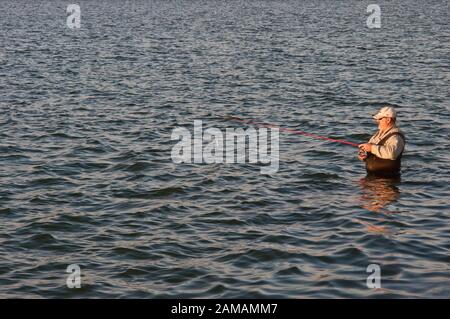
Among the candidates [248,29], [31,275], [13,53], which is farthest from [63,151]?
[248,29]

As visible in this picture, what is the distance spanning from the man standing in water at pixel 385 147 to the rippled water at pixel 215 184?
522 mm

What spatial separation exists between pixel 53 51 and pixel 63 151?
2631cm

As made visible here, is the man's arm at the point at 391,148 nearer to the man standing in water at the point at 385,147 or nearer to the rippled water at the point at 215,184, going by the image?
the man standing in water at the point at 385,147

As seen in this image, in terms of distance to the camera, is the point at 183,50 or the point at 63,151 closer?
the point at 63,151

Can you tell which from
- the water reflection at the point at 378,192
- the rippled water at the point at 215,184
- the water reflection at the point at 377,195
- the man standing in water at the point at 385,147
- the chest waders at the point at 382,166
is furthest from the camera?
the chest waders at the point at 382,166

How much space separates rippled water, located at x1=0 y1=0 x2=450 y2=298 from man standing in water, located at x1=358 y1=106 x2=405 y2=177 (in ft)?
1.71

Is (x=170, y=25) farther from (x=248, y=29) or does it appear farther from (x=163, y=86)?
(x=163, y=86)

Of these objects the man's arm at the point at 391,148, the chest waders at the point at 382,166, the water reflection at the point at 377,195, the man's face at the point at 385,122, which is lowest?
the water reflection at the point at 377,195

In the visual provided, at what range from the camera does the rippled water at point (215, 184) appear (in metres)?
14.7

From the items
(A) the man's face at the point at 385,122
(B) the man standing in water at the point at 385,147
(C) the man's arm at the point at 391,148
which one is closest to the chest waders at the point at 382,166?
(B) the man standing in water at the point at 385,147

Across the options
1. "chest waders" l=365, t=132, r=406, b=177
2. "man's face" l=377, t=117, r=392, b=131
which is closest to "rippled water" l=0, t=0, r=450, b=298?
"chest waders" l=365, t=132, r=406, b=177

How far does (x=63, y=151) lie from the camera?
78.7 feet

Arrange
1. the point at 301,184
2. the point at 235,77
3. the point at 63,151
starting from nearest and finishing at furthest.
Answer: the point at 301,184, the point at 63,151, the point at 235,77

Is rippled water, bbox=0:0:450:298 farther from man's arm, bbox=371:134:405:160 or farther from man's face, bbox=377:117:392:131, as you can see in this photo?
man's face, bbox=377:117:392:131
